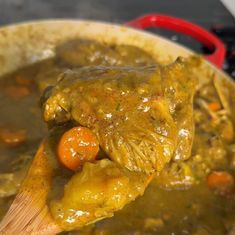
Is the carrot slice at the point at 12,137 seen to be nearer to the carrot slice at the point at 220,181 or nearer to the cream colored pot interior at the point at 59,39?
the cream colored pot interior at the point at 59,39

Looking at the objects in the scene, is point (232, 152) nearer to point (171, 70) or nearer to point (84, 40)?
point (171, 70)

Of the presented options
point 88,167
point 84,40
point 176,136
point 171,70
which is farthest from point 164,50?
point 88,167

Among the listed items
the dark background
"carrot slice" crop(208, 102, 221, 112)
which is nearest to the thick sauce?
"carrot slice" crop(208, 102, 221, 112)

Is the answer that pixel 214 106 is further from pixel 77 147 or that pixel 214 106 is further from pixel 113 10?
pixel 113 10

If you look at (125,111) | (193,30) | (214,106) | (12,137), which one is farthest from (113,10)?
(125,111)

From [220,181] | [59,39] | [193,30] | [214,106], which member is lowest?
[220,181]

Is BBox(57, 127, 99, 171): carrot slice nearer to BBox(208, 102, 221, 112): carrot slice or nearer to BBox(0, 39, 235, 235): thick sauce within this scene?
BBox(0, 39, 235, 235): thick sauce
